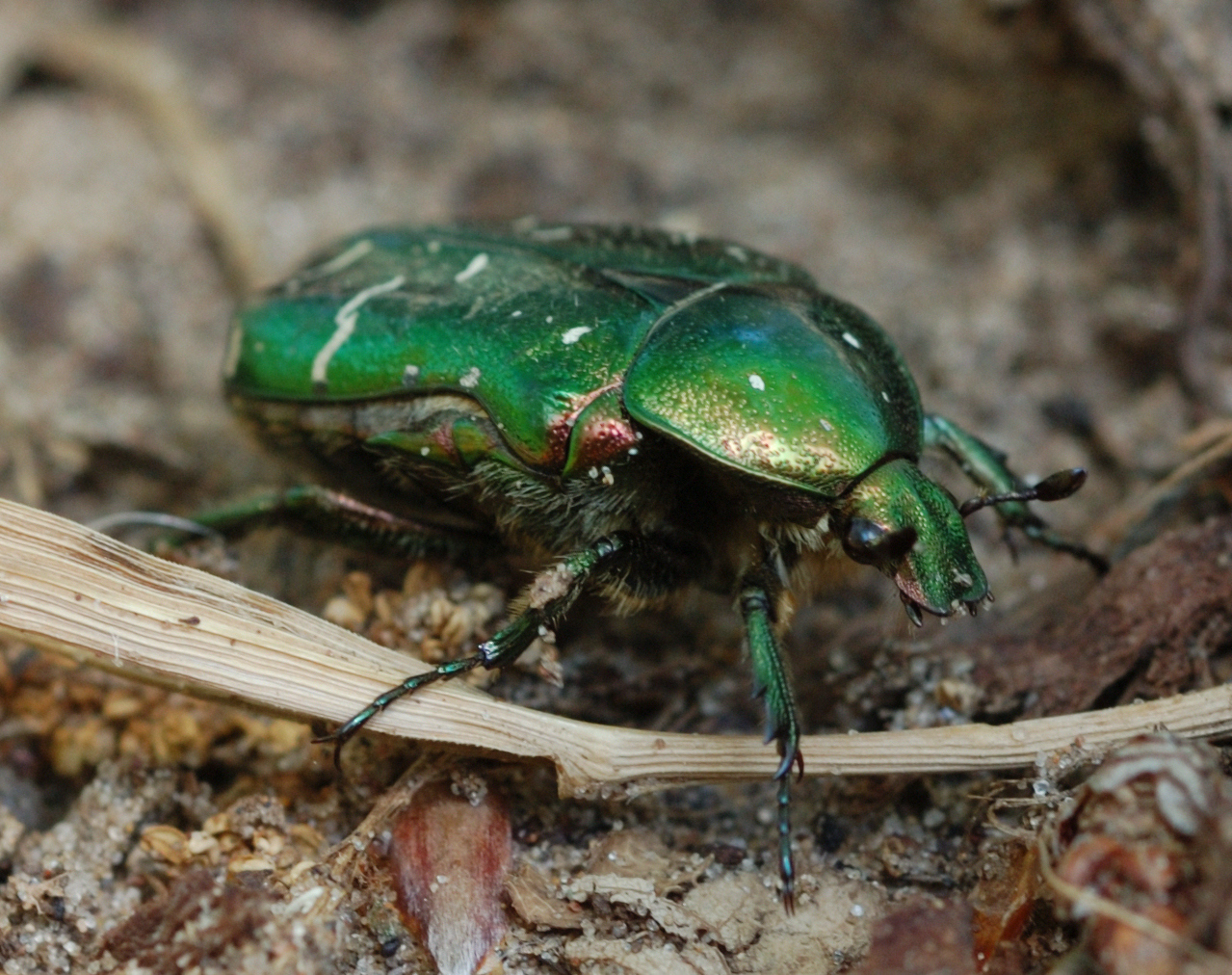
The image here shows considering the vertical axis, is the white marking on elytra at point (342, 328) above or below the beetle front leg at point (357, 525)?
above

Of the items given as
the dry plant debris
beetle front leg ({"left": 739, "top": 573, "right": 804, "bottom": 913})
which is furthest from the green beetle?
the dry plant debris

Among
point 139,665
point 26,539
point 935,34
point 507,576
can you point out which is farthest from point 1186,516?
point 26,539

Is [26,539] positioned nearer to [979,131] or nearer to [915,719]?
[915,719]

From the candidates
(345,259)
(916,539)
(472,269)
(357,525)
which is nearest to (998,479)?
(916,539)

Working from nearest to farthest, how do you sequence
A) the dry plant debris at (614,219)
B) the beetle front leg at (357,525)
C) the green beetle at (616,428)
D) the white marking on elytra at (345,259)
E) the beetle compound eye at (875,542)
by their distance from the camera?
the beetle compound eye at (875,542)
the dry plant debris at (614,219)
the green beetle at (616,428)
the beetle front leg at (357,525)
the white marking on elytra at (345,259)

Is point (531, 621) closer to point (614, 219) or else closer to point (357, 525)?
point (357, 525)

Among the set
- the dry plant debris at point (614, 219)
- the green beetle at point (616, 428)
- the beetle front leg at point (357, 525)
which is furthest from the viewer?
the beetle front leg at point (357, 525)

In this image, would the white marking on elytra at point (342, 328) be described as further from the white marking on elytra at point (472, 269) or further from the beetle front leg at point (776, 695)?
the beetle front leg at point (776, 695)

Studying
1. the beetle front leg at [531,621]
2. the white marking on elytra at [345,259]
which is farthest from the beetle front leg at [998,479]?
the white marking on elytra at [345,259]
